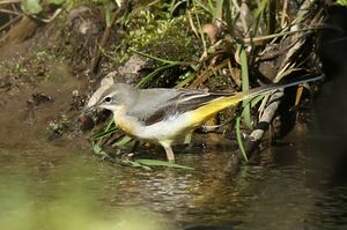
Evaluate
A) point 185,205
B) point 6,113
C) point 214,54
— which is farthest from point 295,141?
point 6,113

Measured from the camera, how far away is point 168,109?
13.3 feet

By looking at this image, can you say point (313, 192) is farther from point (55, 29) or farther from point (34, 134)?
point (55, 29)

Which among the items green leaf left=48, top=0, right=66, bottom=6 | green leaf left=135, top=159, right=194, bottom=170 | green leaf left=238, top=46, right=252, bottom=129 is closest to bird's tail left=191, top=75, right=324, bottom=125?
green leaf left=238, top=46, right=252, bottom=129

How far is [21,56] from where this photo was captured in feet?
19.5

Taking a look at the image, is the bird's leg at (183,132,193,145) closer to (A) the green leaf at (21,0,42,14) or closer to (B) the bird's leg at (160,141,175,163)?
(B) the bird's leg at (160,141,175,163)

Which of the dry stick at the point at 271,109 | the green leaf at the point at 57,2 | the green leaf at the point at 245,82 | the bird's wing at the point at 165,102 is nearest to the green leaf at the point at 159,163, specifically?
the bird's wing at the point at 165,102

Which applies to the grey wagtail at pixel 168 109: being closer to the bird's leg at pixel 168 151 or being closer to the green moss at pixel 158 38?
the bird's leg at pixel 168 151

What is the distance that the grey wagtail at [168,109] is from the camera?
398 cm

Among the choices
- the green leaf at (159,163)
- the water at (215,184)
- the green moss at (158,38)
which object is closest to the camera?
the water at (215,184)

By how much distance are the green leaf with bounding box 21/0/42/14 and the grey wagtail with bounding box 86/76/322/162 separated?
219cm

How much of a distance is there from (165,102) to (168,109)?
0.04m

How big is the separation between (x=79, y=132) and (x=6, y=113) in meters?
0.67

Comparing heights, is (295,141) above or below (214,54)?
below

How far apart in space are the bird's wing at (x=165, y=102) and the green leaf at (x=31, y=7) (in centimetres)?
229
